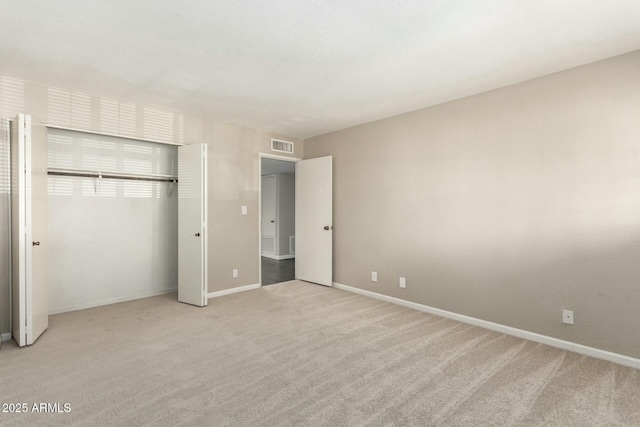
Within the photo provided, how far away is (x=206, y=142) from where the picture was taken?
4586mm

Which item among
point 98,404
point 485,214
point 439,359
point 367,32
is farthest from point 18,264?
point 485,214

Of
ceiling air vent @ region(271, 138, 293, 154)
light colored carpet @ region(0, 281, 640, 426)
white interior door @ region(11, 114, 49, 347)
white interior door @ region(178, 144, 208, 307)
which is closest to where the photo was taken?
light colored carpet @ region(0, 281, 640, 426)

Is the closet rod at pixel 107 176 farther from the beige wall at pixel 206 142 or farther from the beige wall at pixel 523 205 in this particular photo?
the beige wall at pixel 523 205

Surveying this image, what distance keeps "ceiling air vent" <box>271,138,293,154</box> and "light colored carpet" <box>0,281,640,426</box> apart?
9.29 feet

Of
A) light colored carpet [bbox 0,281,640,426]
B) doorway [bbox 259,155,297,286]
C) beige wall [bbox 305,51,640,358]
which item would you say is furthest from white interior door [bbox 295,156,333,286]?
doorway [bbox 259,155,297,286]

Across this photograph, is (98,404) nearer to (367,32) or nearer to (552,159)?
(367,32)

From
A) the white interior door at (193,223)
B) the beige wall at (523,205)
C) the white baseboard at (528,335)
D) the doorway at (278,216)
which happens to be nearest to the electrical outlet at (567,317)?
the beige wall at (523,205)

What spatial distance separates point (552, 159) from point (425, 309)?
2098mm

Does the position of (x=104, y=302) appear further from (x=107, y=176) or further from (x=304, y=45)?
(x=304, y=45)

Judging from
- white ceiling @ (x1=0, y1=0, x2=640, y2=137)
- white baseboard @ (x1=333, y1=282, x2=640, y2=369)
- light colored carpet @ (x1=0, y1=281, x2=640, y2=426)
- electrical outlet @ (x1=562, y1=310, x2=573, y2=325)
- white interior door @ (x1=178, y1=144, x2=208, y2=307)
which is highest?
white ceiling @ (x1=0, y1=0, x2=640, y2=137)

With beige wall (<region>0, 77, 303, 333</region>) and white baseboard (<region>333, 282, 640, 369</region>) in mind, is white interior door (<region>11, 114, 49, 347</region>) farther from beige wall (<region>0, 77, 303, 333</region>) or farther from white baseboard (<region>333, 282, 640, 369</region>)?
white baseboard (<region>333, 282, 640, 369</region>)

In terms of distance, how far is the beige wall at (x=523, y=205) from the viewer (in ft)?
8.60

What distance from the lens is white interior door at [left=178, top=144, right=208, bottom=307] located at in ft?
13.3

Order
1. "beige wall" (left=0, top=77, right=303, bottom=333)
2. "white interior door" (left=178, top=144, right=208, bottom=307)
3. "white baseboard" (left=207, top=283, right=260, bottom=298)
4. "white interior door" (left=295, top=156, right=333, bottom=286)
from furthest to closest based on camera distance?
1. "white interior door" (left=295, top=156, right=333, bottom=286)
2. "white baseboard" (left=207, top=283, right=260, bottom=298)
3. "white interior door" (left=178, top=144, right=208, bottom=307)
4. "beige wall" (left=0, top=77, right=303, bottom=333)
